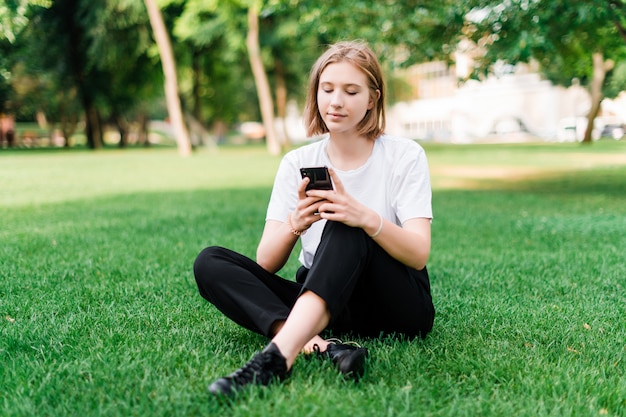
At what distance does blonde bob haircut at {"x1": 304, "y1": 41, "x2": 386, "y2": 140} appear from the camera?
9.80ft

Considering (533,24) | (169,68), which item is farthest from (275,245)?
(169,68)

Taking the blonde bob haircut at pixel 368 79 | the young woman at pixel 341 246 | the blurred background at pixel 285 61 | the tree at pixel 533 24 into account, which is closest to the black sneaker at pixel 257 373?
the young woman at pixel 341 246

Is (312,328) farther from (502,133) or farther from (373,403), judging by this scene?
(502,133)

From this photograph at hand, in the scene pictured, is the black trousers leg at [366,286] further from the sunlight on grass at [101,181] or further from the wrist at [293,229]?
the sunlight on grass at [101,181]

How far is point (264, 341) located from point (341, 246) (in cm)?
82

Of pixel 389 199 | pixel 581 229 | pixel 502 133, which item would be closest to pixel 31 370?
pixel 389 199

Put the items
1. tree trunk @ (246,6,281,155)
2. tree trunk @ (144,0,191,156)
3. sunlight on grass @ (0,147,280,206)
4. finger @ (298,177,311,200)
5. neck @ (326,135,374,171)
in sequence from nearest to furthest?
finger @ (298,177,311,200), neck @ (326,135,374,171), sunlight on grass @ (0,147,280,206), tree trunk @ (144,0,191,156), tree trunk @ (246,6,281,155)

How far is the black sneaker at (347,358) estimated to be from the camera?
2625 millimetres

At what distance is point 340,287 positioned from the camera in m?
2.69

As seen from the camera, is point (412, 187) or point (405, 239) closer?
point (405, 239)

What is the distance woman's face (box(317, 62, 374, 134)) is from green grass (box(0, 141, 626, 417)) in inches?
42.7

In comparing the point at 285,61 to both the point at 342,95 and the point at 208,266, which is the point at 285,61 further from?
the point at 208,266

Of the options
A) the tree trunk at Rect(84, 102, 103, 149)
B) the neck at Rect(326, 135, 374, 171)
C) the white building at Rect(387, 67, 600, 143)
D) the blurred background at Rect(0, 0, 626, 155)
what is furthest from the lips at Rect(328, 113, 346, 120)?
the white building at Rect(387, 67, 600, 143)

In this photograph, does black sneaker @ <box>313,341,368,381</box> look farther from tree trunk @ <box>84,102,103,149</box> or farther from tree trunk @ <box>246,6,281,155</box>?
tree trunk @ <box>84,102,103,149</box>
